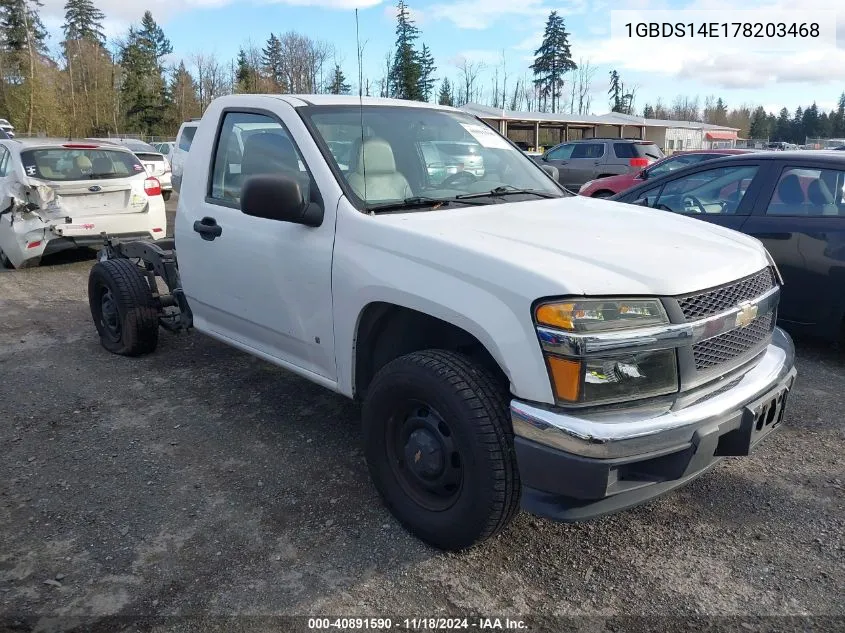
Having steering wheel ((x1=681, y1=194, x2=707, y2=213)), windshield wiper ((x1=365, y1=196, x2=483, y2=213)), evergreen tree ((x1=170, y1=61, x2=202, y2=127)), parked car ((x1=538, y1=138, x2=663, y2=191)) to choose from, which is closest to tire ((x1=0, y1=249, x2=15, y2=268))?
windshield wiper ((x1=365, y1=196, x2=483, y2=213))

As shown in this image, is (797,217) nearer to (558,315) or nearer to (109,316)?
(558,315)

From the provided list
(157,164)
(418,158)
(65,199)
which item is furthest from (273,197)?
(157,164)

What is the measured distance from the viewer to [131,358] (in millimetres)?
5445

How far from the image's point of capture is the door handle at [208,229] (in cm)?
393

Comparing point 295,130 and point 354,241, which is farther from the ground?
point 295,130

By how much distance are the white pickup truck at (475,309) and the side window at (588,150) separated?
1564 centimetres

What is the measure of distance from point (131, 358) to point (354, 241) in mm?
3167

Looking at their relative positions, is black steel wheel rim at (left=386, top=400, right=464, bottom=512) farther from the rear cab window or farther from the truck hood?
the rear cab window

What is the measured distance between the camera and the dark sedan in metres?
5.00

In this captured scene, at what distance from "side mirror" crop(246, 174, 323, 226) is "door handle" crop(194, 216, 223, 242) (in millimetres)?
829

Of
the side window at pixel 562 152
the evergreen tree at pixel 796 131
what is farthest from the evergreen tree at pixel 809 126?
the side window at pixel 562 152

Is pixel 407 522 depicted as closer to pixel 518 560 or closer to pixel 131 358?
pixel 518 560

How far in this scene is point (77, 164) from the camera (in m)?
8.60

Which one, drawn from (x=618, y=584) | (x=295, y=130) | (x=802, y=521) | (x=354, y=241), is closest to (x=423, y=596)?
(x=618, y=584)
